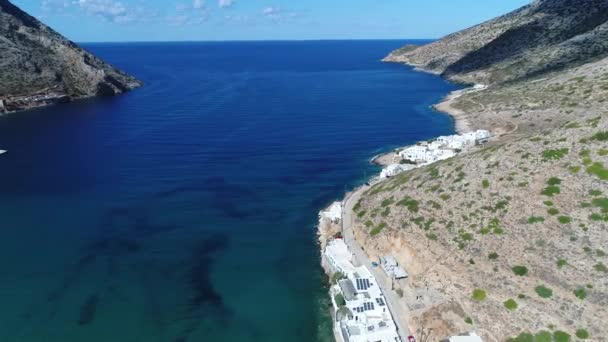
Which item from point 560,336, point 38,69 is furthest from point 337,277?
point 38,69

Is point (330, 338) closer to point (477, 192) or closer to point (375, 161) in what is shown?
point (477, 192)

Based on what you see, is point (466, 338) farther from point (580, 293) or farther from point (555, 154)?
point (555, 154)

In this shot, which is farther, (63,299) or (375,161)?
(375,161)

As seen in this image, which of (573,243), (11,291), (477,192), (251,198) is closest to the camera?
→ (573,243)

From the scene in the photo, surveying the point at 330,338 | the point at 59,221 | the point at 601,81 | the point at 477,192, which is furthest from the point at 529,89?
the point at 59,221

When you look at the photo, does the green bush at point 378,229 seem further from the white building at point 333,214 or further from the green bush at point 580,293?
the green bush at point 580,293

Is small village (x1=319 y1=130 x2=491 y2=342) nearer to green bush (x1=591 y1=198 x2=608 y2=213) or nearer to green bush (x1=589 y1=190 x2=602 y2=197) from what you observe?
green bush (x1=591 y1=198 x2=608 y2=213)

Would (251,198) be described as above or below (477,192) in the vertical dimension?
below
